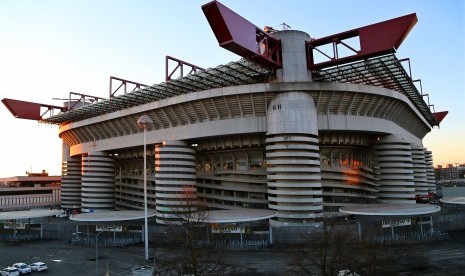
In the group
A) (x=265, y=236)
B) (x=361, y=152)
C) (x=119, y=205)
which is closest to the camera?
(x=265, y=236)

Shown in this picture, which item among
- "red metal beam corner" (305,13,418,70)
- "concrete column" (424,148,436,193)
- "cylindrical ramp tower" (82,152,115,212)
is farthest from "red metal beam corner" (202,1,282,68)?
"concrete column" (424,148,436,193)

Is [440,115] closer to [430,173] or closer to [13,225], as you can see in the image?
[430,173]

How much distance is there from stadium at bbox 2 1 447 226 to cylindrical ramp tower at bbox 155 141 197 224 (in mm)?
172

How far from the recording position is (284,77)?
5469cm

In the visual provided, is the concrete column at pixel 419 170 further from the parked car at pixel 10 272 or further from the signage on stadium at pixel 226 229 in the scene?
the parked car at pixel 10 272

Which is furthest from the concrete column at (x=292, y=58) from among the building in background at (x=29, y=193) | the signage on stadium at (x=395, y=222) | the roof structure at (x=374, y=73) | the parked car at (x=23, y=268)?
the building in background at (x=29, y=193)

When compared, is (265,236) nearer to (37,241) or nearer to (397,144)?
(397,144)

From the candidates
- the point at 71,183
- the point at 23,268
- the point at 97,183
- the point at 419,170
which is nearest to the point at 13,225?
the point at 97,183

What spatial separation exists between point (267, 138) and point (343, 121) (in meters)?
12.2

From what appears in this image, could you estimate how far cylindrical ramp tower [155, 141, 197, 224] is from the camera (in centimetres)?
6184

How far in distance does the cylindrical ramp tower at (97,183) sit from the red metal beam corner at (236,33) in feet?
154

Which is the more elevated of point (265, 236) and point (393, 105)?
point (393, 105)

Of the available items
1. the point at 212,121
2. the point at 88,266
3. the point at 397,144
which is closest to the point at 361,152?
the point at 397,144

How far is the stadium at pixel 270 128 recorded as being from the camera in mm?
51406
